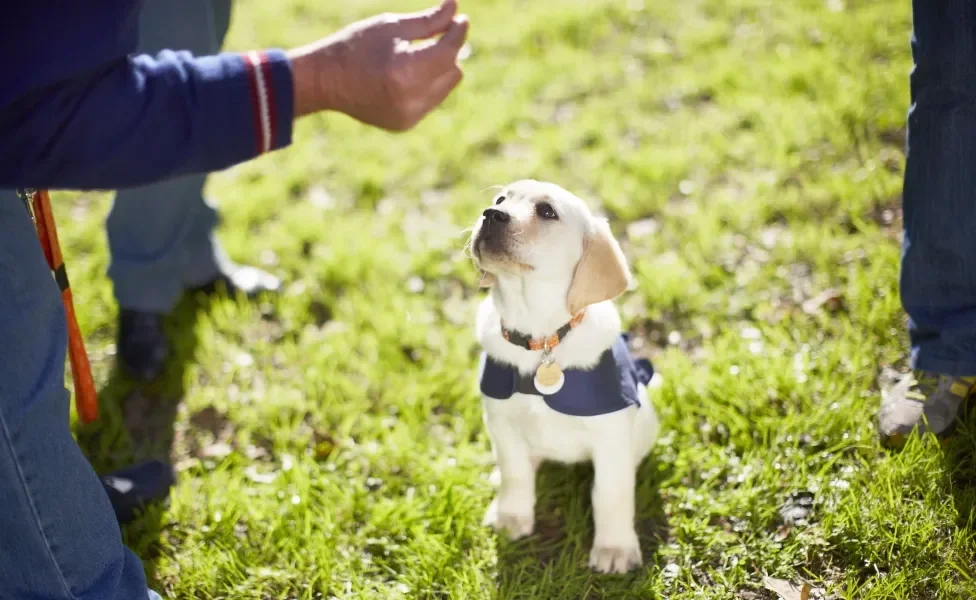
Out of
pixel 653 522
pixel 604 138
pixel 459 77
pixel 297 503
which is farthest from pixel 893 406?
pixel 604 138

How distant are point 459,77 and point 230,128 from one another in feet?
1.90

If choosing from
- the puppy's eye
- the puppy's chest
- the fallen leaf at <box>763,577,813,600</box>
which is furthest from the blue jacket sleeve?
the fallen leaf at <box>763,577,813,600</box>

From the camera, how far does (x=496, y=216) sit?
2264mm

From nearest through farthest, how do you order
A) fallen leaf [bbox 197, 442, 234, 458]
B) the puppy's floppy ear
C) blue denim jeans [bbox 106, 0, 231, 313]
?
the puppy's floppy ear, fallen leaf [bbox 197, 442, 234, 458], blue denim jeans [bbox 106, 0, 231, 313]

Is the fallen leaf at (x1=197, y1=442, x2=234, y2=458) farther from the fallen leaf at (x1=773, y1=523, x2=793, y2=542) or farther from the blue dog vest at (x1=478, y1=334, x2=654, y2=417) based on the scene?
the fallen leaf at (x1=773, y1=523, x2=793, y2=542)

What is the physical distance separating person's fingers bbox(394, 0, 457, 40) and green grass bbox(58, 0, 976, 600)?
1401 millimetres

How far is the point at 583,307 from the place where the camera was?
222cm

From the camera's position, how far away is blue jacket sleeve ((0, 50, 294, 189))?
5.21ft

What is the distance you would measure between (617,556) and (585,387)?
1.70ft

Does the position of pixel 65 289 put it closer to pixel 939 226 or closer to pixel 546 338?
pixel 546 338

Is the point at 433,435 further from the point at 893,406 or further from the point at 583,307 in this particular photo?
the point at 893,406

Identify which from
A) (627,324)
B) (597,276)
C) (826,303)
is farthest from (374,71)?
(826,303)

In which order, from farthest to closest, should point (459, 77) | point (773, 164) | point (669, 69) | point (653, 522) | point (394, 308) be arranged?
point (669, 69)
point (773, 164)
point (394, 308)
point (653, 522)
point (459, 77)

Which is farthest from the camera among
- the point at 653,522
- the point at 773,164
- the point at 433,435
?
the point at 773,164
